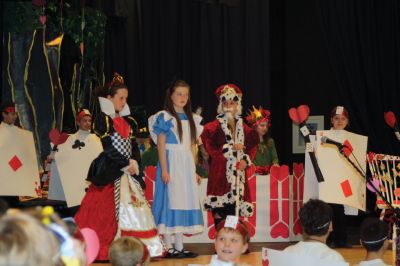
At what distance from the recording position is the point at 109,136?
18.5 feet

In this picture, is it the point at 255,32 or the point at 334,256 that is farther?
the point at 255,32

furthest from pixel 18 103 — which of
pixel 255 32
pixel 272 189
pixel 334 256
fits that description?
pixel 334 256

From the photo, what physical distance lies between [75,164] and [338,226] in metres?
2.63

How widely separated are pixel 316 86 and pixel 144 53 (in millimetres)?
2407

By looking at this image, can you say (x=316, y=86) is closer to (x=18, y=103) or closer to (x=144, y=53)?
(x=144, y=53)

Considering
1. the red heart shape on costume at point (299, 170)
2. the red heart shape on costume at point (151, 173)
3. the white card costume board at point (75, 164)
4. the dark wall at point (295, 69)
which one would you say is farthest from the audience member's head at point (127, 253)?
the dark wall at point (295, 69)

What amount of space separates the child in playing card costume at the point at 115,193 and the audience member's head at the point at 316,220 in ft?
7.11

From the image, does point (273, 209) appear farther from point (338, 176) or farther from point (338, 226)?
point (338, 176)

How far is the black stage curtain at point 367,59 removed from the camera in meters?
9.24

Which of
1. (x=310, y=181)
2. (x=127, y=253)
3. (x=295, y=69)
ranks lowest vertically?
(x=127, y=253)

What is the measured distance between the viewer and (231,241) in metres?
3.79

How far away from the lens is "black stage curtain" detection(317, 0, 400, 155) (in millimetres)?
9242

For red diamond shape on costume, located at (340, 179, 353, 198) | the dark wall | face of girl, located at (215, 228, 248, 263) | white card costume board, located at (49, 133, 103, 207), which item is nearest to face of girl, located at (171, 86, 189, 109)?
white card costume board, located at (49, 133, 103, 207)

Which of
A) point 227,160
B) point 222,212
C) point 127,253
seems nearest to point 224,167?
point 227,160
